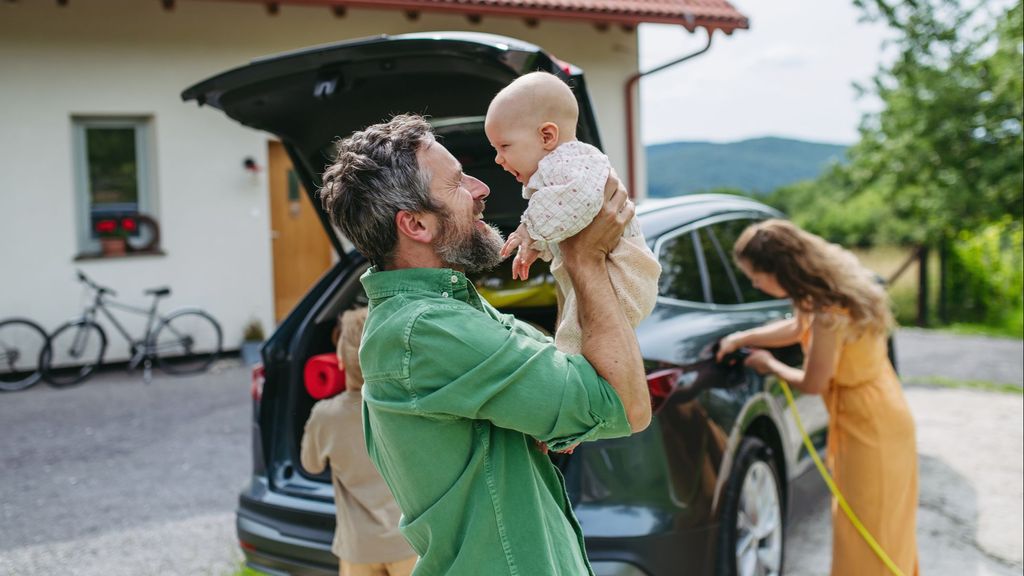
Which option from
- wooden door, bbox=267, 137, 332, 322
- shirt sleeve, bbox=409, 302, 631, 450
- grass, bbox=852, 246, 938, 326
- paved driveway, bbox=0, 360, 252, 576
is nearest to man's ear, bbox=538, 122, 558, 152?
shirt sleeve, bbox=409, 302, 631, 450

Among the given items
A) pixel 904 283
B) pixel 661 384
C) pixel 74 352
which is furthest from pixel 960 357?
pixel 74 352

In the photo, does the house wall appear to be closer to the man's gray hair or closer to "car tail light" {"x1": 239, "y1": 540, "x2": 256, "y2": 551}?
"car tail light" {"x1": 239, "y1": 540, "x2": 256, "y2": 551}

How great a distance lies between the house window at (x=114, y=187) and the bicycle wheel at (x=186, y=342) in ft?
2.91

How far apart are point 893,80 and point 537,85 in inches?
559

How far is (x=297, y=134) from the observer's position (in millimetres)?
3080

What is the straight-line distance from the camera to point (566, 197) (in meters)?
1.44

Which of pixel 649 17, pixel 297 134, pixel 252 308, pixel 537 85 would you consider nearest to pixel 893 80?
pixel 649 17

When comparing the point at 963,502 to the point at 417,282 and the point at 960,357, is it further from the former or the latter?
the point at 960,357

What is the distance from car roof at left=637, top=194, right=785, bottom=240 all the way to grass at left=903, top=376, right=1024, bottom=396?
4.49 meters

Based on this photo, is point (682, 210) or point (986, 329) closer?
point (682, 210)

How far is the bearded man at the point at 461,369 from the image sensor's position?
1392 mm

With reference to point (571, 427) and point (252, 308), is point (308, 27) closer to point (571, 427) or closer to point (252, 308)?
point (252, 308)

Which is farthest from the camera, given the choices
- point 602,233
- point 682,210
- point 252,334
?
point 252,334

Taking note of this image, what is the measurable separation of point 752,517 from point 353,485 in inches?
59.1
